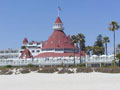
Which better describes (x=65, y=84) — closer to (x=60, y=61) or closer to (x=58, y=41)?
(x=60, y=61)

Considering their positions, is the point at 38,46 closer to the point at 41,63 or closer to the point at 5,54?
the point at 5,54

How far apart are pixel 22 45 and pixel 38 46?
9.73 metres

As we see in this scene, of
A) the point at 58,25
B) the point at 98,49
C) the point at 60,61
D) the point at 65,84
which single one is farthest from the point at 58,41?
the point at 65,84

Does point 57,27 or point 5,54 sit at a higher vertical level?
point 57,27

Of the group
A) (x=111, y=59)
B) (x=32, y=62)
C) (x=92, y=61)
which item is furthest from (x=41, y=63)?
(x=111, y=59)

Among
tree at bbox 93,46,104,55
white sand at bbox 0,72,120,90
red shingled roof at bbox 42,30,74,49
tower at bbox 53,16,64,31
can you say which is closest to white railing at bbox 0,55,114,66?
tree at bbox 93,46,104,55

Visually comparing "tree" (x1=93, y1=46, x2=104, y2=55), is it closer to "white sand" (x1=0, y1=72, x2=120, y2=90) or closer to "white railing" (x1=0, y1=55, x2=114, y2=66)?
"white railing" (x1=0, y1=55, x2=114, y2=66)

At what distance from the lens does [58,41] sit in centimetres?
9569

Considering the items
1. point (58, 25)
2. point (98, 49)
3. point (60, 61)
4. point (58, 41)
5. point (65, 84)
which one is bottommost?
point (65, 84)

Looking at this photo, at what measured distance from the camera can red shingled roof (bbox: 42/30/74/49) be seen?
94.2 metres

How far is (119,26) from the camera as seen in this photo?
198 feet

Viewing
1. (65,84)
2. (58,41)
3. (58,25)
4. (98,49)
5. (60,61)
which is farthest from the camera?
(58,25)

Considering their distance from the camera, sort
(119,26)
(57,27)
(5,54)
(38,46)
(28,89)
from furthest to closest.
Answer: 1. (5,54)
2. (38,46)
3. (57,27)
4. (119,26)
5. (28,89)

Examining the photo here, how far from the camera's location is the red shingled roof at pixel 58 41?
94.2 m
